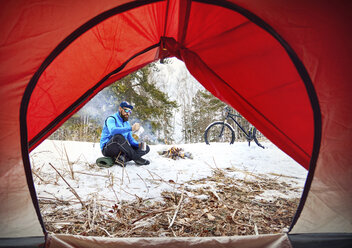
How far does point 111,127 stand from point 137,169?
0.84 metres

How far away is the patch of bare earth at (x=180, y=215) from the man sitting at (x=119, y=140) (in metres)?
1.29

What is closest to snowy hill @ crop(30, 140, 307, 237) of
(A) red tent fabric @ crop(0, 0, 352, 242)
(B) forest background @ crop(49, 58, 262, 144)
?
(A) red tent fabric @ crop(0, 0, 352, 242)

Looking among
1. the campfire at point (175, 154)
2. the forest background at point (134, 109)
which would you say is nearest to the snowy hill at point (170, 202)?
the campfire at point (175, 154)

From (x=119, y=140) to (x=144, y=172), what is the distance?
0.70 metres

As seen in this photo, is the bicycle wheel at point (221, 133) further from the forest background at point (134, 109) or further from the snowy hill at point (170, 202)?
the snowy hill at point (170, 202)

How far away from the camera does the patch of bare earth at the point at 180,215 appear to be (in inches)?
50.3

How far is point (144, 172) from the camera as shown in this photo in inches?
110

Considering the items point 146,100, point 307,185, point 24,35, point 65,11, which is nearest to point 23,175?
point 24,35

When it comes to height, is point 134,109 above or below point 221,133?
above

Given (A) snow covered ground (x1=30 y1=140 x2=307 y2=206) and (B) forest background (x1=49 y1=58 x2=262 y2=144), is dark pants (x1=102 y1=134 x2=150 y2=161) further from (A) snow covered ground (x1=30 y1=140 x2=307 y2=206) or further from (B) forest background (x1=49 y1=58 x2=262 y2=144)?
(B) forest background (x1=49 y1=58 x2=262 y2=144)

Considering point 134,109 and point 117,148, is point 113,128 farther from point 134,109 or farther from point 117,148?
point 134,109

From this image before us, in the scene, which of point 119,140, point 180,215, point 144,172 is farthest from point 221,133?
point 180,215

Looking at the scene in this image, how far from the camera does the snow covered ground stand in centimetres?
195

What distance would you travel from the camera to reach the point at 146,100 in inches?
331
